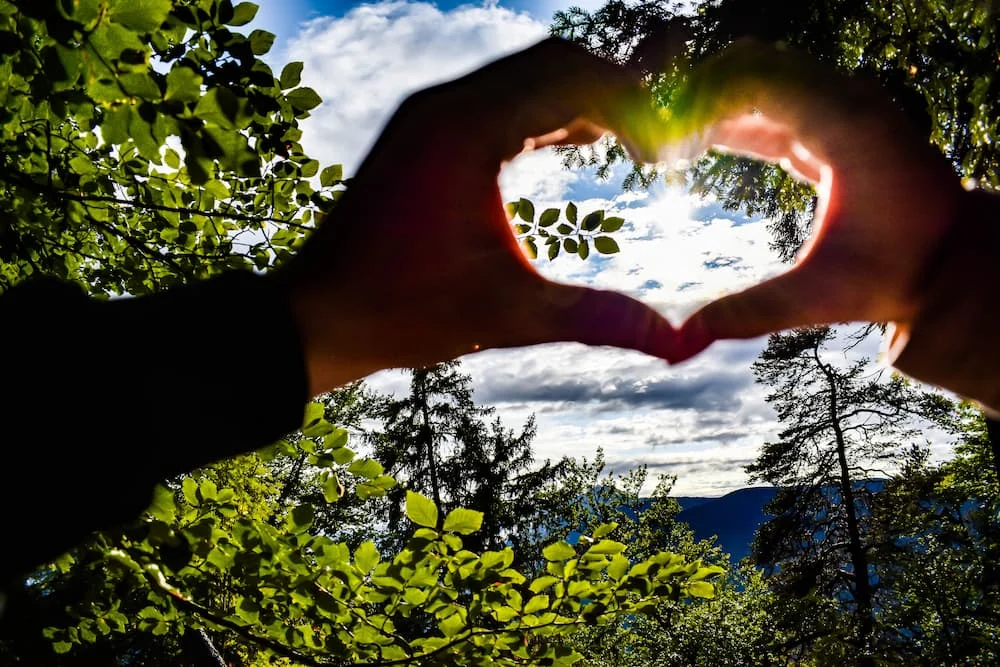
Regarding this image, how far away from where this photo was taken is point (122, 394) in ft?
1.99

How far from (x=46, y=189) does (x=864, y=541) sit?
24.7m

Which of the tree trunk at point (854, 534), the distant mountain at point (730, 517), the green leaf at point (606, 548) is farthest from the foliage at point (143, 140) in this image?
the distant mountain at point (730, 517)

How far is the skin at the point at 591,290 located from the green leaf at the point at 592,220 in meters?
1.86

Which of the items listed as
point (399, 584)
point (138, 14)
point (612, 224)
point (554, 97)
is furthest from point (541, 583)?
point (138, 14)

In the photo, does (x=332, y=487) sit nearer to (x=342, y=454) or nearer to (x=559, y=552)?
(x=342, y=454)

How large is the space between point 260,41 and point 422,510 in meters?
2.06

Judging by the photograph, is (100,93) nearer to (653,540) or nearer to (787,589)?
(787,589)

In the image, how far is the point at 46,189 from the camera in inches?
94.2

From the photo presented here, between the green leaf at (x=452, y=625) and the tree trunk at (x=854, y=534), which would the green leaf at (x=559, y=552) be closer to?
the green leaf at (x=452, y=625)

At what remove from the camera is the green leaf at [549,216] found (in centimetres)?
284

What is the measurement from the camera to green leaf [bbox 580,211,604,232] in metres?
2.70

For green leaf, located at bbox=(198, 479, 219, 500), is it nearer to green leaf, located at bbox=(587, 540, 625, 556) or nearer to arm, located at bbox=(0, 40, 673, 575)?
green leaf, located at bbox=(587, 540, 625, 556)

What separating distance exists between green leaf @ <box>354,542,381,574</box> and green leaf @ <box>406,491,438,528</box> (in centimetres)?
23

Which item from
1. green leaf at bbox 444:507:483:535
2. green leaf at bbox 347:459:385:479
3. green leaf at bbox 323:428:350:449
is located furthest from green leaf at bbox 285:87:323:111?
green leaf at bbox 444:507:483:535
